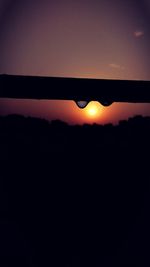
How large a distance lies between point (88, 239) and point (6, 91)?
1545mm

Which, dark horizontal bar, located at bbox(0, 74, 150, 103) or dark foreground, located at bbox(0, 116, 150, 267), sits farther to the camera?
dark foreground, located at bbox(0, 116, 150, 267)

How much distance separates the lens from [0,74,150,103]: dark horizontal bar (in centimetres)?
93

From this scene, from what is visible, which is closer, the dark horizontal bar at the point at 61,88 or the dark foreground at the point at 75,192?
the dark horizontal bar at the point at 61,88

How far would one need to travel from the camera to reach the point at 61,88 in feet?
3.07

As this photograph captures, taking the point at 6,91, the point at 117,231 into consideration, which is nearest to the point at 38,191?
the point at 117,231

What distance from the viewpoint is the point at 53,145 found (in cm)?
239

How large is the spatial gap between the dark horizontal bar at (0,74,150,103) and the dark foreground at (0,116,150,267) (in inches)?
39.6

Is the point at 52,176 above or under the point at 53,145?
under

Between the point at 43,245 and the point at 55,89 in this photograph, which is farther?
the point at 43,245

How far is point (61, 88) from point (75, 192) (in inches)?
56.5

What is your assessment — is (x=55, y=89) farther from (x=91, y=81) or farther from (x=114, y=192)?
(x=114, y=192)

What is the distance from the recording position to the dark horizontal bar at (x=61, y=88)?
0.93 m

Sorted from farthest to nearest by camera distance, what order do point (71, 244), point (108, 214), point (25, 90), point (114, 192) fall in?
point (114, 192)
point (108, 214)
point (71, 244)
point (25, 90)

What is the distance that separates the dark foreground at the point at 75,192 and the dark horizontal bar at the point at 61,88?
3.30 feet
